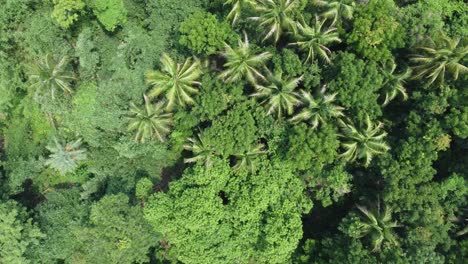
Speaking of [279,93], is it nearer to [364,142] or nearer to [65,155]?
[364,142]

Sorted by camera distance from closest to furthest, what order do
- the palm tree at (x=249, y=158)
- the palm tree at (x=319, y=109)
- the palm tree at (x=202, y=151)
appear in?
the palm tree at (x=319, y=109), the palm tree at (x=202, y=151), the palm tree at (x=249, y=158)

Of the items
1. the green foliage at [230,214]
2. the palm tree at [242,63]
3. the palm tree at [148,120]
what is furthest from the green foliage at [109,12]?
the green foliage at [230,214]

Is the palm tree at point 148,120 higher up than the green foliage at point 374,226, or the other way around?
the palm tree at point 148,120

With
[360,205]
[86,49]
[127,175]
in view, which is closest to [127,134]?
[127,175]

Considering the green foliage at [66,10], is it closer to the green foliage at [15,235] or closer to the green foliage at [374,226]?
the green foliage at [15,235]

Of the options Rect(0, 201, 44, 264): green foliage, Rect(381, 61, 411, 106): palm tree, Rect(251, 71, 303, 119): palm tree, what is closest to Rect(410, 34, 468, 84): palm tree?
Rect(381, 61, 411, 106): palm tree

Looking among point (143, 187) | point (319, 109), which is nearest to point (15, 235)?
point (143, 187)

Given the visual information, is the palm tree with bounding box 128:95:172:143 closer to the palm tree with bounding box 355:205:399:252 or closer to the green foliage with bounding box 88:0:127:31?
the green foliage with bounding box 88:0:127:31
